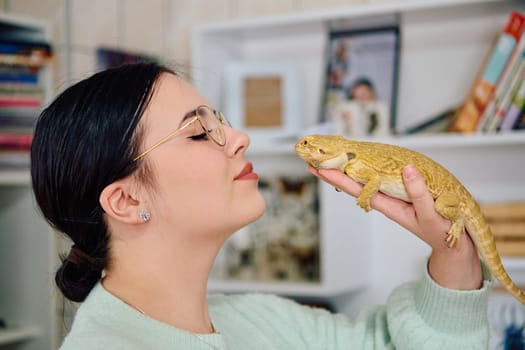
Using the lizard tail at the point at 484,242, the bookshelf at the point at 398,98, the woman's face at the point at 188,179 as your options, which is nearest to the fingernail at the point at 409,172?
the lizard tail at the point at 484,242

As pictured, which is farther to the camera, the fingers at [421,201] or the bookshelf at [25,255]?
the bookshelf at [25,255]

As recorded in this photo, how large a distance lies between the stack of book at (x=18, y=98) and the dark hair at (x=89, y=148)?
0.88 meters

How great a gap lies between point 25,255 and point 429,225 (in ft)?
4.64

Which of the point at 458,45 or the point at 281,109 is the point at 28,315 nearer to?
the point at 281,109

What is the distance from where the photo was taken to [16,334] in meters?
1.97

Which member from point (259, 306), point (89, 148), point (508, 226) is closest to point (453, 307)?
point (259, 306)

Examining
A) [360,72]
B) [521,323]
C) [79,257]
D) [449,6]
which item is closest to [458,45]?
[449,6]

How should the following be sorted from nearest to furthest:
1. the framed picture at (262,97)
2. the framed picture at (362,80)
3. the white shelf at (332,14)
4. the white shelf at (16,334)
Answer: the white shelf at (16,334) → the white shelf at (332,14) → the framed picture at (362,80) → the framed picture at (262,97)

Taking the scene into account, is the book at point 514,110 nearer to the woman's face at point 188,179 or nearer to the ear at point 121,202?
the woman's face at point 188,179

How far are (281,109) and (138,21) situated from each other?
2.31ft

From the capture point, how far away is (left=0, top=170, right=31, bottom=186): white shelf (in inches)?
76.7

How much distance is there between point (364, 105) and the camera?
222 centimetres

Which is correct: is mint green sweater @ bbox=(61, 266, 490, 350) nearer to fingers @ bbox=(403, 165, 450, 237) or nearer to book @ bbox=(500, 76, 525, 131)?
fingers @ bbox=(403, 165, 450, 237)

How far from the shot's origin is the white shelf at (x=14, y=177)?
195 centimetres
